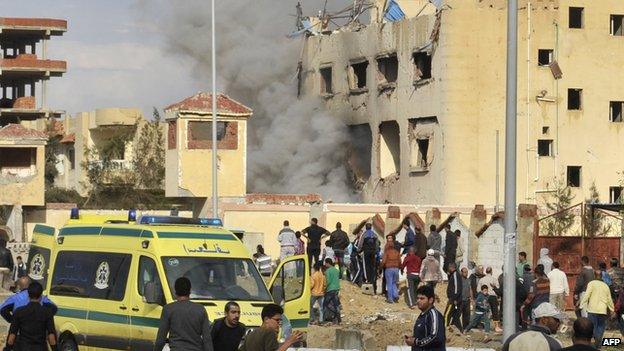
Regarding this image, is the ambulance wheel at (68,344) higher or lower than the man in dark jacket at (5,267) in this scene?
lower

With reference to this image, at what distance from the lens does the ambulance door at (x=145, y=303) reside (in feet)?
61.6

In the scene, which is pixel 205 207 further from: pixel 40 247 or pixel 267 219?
pixel 40 247

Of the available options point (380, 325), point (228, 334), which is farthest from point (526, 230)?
point (228, 334)

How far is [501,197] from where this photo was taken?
193 feet

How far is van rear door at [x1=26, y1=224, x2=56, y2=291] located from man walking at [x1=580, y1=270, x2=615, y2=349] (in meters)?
9.11

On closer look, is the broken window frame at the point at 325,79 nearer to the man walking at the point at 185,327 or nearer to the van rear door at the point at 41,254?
the van rear door at the point at 41,254

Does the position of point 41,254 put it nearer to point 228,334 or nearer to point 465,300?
point 228,334

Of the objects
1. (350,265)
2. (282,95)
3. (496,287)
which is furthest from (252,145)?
(496,287)

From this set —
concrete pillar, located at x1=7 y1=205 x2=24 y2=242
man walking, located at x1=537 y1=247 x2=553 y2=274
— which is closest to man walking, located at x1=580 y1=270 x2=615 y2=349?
man walking, located at x1=537 y1=247 x2=553 y2=274

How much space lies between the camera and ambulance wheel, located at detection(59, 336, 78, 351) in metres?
20.2

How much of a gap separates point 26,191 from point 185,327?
118 feet

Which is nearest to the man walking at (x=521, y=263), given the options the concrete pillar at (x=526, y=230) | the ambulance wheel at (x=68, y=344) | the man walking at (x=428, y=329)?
the concrete pillar at (x=526, y=230)

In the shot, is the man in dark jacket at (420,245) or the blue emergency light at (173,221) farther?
the man in dark jacket at (420,245)

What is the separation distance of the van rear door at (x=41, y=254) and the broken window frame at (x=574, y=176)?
40140 millimetres
